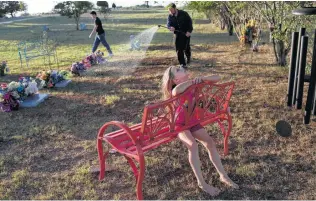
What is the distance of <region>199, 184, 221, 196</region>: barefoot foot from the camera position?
292 cm

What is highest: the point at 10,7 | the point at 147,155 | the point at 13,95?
the point at 10,7

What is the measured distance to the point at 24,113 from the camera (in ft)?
18.1

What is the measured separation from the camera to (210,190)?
9.64 feet

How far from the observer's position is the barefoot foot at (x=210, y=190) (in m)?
2.92

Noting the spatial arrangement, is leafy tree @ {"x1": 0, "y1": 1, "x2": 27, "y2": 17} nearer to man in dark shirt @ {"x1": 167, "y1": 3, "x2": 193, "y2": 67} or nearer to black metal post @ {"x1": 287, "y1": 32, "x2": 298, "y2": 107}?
man in dark shirt @ {"x1": 167, "y1": 3, "x2": 193, "y2": 67}

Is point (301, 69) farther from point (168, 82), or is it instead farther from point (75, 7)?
point (75, 7)

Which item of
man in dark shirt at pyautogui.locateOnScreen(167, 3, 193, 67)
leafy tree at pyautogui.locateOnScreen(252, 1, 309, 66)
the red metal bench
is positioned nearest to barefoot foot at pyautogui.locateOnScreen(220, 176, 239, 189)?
the red metal bench

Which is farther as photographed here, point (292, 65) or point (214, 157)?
point (292, 65)

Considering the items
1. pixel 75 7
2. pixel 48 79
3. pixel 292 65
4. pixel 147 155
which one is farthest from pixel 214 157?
pixel 75 7

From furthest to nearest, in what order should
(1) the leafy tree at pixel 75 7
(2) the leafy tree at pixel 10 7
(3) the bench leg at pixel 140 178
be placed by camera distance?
(2) the leafy tree at pixel 10 7 → (1) the leafy tree at pixel 75 7 → (3) the bench leg at pixel 140 178

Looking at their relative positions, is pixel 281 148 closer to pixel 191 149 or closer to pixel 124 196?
pixel 191 149

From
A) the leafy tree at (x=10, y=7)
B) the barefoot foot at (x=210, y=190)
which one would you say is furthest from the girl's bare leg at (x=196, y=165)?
the leafy tree at (x=10, y=7)

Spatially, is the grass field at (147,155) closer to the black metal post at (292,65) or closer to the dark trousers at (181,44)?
the black metal post at (292,65)

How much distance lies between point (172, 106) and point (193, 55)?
7898mm
